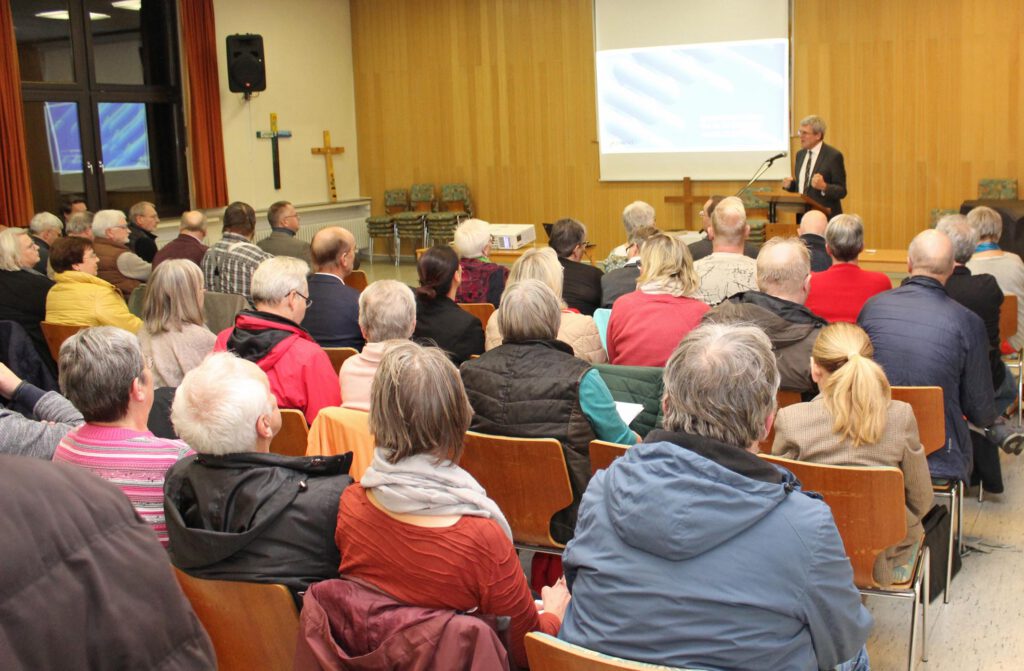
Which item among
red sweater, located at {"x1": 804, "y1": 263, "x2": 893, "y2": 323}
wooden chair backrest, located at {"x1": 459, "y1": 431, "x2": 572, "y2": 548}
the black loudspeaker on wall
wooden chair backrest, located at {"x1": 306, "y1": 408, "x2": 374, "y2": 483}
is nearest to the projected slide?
the black loudspeaker on wall

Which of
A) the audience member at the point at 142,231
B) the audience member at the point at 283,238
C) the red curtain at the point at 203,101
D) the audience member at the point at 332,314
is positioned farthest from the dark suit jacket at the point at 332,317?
the red curtain at the point at 203,101

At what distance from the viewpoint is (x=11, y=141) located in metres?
9.21

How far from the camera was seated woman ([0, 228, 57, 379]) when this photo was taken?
5.18 m

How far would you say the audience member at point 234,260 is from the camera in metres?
5.89

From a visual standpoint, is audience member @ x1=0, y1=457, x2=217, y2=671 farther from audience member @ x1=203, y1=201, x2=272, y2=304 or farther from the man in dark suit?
the man in dark suit

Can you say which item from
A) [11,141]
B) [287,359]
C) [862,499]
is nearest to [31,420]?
[287,359]

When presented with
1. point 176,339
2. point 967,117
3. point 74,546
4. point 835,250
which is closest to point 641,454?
point 74,546

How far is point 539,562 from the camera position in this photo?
3.30 metres

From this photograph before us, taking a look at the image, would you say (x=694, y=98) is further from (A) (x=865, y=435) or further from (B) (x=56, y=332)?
(A) (x=865, y=435)

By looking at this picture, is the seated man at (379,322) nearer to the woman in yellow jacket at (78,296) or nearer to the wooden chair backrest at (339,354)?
the wooden chair backrest at (339,354)

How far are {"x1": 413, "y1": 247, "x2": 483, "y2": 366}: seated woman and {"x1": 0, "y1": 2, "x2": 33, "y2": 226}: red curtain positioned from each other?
664 cm

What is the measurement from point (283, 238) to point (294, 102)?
18.3ft

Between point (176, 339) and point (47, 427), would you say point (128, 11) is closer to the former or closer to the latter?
point (176, 339)

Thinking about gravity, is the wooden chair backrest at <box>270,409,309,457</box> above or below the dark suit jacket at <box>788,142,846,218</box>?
below
